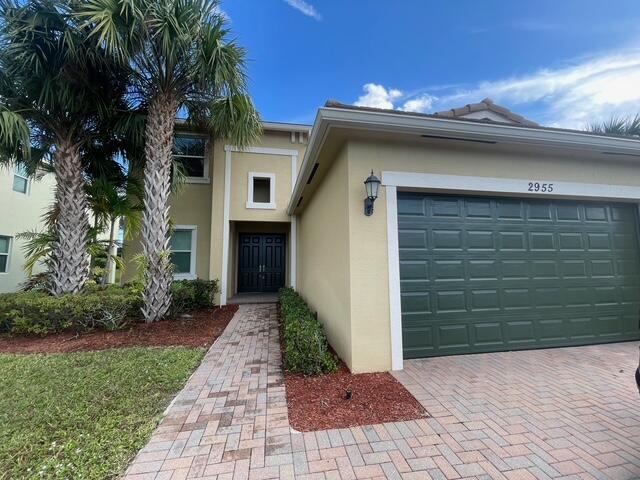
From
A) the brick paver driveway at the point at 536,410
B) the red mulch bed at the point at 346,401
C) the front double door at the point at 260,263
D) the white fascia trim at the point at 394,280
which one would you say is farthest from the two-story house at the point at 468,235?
the front double door at the point at 260,263

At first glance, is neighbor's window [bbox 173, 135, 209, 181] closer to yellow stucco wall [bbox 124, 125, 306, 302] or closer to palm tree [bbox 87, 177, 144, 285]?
yellow stucco wall [bbox 124, 125, 306, 302]

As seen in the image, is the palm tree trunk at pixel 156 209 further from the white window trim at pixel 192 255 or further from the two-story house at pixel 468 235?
the two-story house at pixel 468 235

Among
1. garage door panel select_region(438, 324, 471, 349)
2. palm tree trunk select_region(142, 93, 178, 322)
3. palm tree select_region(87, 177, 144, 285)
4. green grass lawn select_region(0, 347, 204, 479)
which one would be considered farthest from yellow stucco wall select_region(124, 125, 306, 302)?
garage door panel select_region(438, 324, 471, 349)

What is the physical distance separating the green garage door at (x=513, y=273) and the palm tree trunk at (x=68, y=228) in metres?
7.25

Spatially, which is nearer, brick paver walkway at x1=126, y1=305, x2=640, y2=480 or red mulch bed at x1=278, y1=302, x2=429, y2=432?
brick paver walkway at x1=126, y1=305, x2=640, y2=480

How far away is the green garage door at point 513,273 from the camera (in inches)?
165

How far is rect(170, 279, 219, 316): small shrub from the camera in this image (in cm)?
731

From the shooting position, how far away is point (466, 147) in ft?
14.0

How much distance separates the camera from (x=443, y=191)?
4.26m

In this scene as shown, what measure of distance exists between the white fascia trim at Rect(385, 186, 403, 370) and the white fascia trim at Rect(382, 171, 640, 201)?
0.27 m

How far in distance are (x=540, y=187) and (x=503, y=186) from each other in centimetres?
71

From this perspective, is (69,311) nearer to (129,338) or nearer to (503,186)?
(129,338)

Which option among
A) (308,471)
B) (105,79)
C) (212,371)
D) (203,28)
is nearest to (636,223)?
(308,471)

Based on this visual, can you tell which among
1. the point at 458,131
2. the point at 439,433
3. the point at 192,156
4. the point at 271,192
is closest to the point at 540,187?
the point at 458,131
